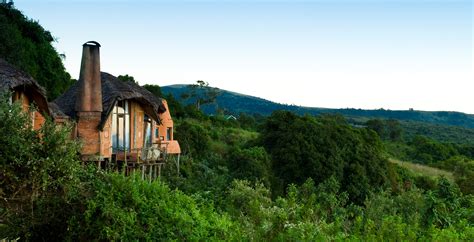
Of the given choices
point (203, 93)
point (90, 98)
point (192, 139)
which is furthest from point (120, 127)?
point (203, 93)

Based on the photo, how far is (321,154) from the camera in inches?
1419

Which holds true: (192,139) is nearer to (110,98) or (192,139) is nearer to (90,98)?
(110,98)

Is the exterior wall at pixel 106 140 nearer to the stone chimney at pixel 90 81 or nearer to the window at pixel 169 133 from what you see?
the stone chimney at pixel 90 81

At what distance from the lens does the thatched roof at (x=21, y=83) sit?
55.8 ft

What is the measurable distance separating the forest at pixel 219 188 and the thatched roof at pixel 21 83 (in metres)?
4.98

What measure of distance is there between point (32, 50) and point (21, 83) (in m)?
20.7

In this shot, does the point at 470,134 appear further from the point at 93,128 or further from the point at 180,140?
the point at 93,128

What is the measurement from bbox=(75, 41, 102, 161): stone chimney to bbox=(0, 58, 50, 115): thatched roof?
266 cm

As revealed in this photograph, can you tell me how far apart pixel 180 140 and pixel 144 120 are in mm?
12900

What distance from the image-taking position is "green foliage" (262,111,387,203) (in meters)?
35.4

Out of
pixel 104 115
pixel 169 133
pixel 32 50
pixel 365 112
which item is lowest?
pixel 365 112

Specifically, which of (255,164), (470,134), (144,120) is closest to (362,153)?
(255,164)

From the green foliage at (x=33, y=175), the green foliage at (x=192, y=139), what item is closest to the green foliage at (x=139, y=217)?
the green foliage at (x=33, y=175)

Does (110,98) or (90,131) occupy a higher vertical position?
(110,98)
